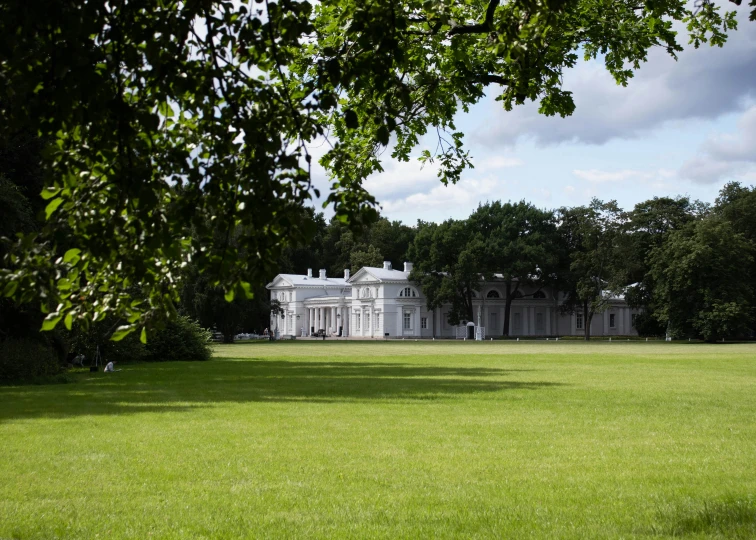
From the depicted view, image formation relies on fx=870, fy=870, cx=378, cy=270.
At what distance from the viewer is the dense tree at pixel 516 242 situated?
94.2 metres

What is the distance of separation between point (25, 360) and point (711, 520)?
21900 millimetres

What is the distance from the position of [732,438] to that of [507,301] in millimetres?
89263

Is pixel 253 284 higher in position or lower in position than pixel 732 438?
higher

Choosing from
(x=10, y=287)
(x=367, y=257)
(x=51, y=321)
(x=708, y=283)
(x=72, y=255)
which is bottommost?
(x=51, y=321)

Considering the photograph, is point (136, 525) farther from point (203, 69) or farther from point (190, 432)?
point (190, 432)

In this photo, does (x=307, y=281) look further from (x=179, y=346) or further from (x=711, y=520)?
(x=711, y=520)

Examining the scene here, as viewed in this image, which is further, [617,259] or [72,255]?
[617,259]

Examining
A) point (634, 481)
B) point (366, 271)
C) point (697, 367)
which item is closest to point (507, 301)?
point (366, 271)

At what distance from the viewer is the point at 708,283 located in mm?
77188

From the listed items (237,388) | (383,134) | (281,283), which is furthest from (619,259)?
(383,134)

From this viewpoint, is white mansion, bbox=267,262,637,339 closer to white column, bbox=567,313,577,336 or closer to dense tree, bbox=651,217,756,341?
white column, bbox=567,313,577,336

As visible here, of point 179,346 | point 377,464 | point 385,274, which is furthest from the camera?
point 385,274

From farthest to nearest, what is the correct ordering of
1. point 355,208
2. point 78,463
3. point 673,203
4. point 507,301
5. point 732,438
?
point 507,301, point 673,203, point 732,438, point 78,463, point 355,208

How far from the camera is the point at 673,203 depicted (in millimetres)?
90750
